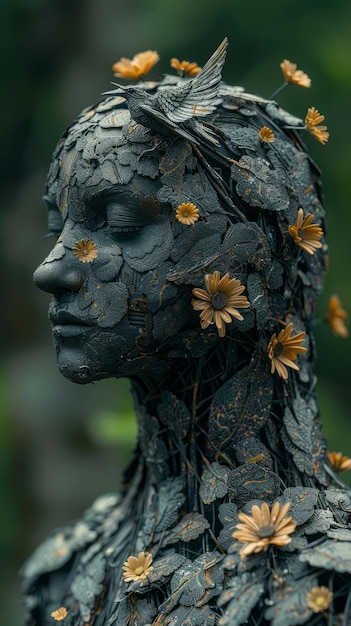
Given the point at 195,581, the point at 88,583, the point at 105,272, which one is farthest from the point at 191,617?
the point at 105,272

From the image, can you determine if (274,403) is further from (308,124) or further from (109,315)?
(308,124)

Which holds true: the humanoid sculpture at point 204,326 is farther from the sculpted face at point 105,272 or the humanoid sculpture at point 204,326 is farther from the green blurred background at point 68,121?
the green blurred background at point 68,121

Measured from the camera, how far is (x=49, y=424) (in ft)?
14.9

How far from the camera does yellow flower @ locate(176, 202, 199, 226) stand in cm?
180

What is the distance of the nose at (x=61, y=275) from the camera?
187 centimetres

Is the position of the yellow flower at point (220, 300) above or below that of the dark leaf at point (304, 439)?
above

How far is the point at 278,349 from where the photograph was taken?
1.91 m

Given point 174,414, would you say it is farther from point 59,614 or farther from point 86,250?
point 59,614

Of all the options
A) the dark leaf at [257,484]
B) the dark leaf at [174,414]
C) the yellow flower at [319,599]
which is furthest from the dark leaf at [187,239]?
the yellow flower at [319,599]

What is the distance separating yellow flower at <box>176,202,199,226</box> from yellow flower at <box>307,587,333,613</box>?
68cm

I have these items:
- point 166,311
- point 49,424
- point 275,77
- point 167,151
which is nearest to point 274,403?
point 166,311

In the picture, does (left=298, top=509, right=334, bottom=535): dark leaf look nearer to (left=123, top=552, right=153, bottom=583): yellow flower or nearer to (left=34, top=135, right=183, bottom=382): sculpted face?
(left=123, top=552, right=153, bottom=583): yellow flower

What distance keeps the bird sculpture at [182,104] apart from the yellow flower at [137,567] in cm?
80

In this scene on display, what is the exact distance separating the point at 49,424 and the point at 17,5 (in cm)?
215
